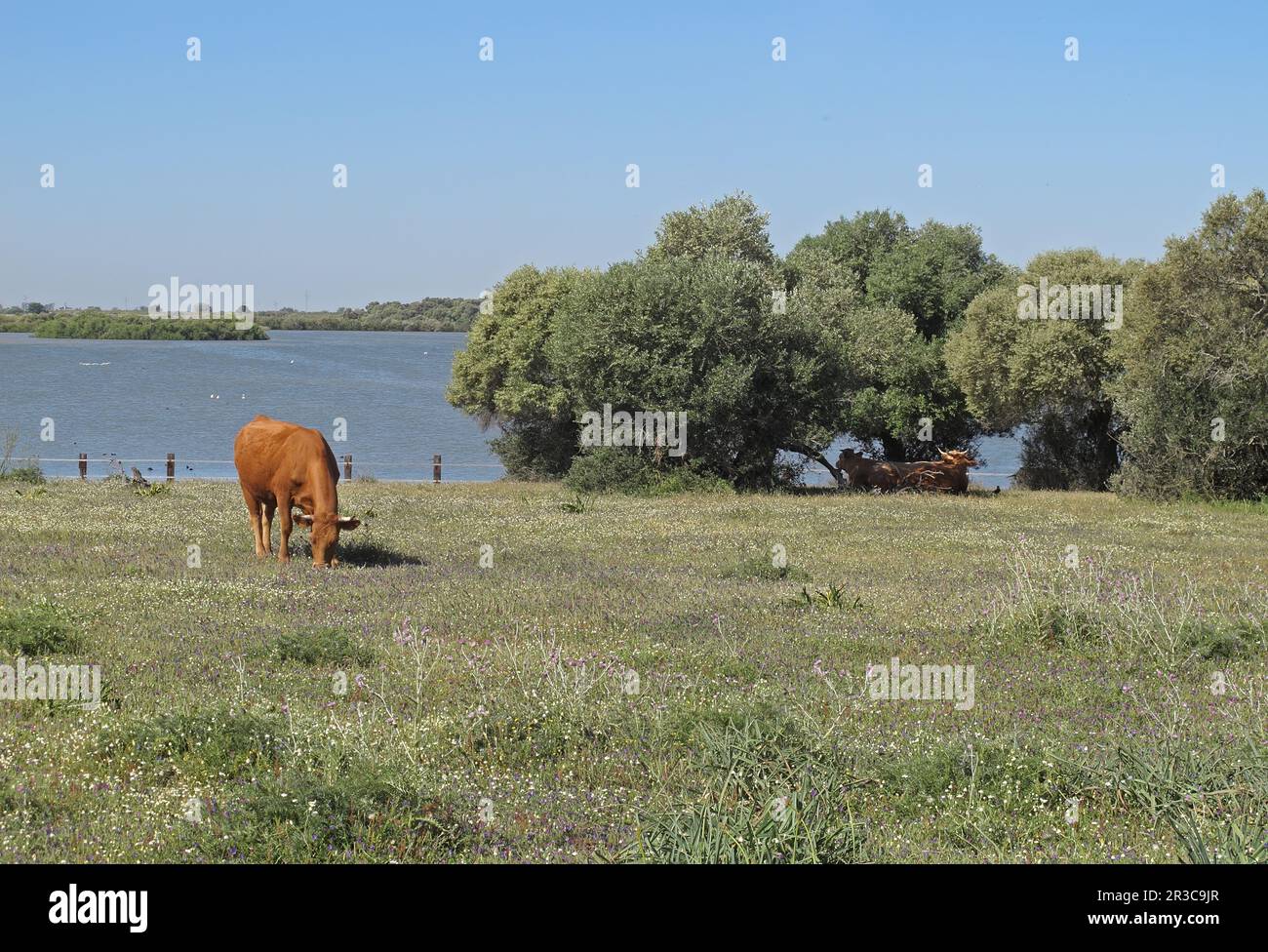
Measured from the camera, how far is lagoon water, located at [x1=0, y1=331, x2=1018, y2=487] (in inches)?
2847

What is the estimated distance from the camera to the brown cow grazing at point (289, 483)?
2136 cm

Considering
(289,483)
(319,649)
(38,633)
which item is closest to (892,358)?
(289,483)

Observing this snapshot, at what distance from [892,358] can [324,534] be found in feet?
121

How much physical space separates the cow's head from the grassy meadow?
390 mm

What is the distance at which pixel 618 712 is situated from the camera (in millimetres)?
11141

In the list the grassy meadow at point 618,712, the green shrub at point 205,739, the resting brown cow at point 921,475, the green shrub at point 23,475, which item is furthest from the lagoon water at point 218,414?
the green shrub at point 205,739

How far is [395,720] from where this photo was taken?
10703 millimetres

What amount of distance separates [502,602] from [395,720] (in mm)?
6808

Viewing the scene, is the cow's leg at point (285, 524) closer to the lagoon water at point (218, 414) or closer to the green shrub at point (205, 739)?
the green shrub at point (205, 739)

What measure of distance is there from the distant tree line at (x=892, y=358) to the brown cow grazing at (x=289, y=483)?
18.5 metres

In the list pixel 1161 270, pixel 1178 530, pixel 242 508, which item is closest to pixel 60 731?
pixel 242 508

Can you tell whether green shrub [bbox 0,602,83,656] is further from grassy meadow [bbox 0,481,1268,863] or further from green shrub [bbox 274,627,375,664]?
green shrub [bbox 274,627,375,664]

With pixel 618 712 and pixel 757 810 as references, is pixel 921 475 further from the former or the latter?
pixel 757 810
